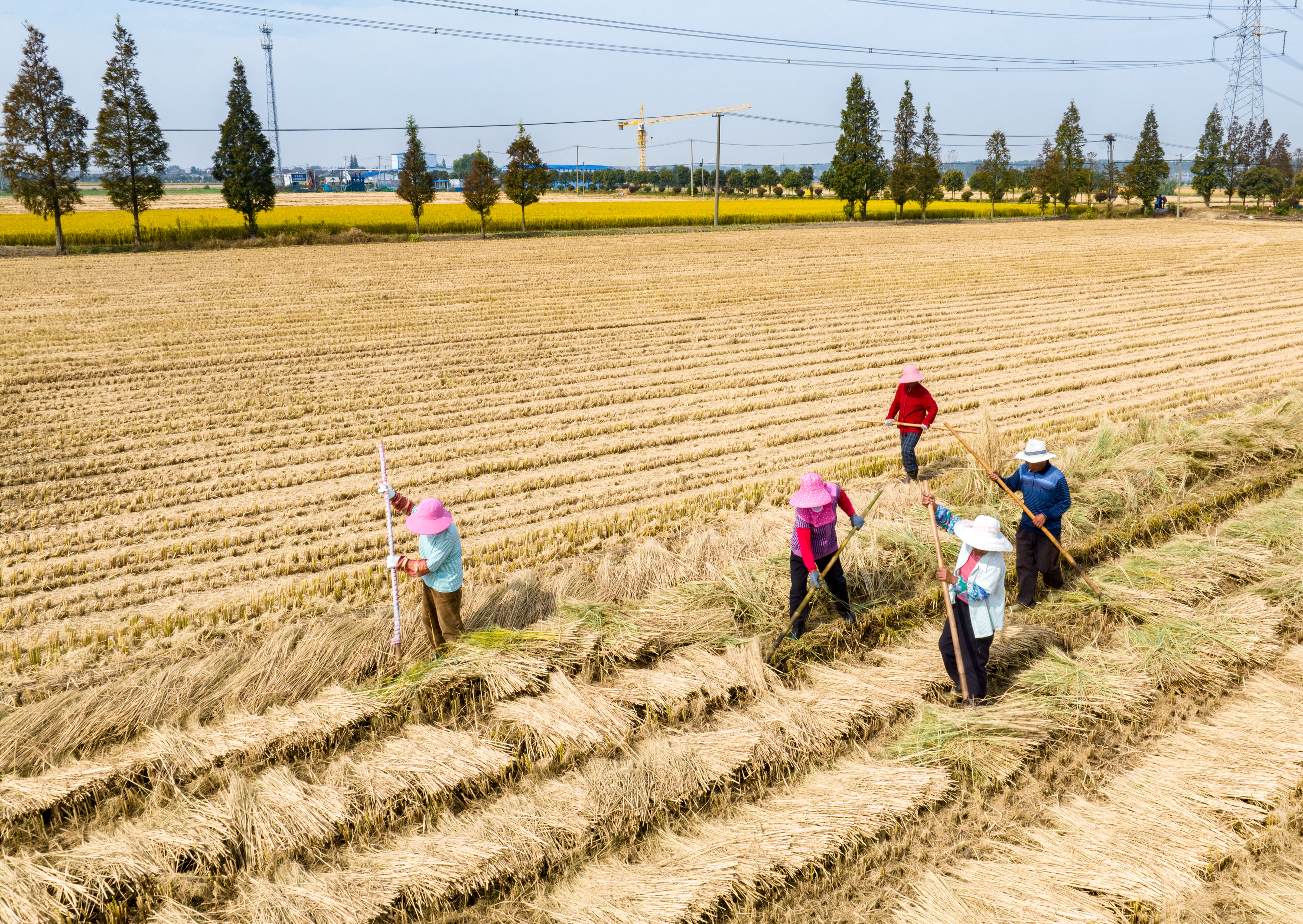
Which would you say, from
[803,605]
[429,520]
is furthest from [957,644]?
[429,520]

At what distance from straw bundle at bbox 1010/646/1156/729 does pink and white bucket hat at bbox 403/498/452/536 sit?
4.25m

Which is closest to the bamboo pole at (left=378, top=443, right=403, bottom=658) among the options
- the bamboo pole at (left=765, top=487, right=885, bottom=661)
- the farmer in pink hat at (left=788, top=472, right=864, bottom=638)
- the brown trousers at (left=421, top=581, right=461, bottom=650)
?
the brown trousers at (left=421, top=581, right=461, bottom=650)

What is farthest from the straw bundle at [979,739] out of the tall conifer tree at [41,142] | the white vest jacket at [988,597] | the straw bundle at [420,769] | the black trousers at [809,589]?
the tall conifer tree at [41,142]

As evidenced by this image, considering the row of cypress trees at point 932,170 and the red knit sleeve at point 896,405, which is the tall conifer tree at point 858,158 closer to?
the row of cypress trees at point 932,170

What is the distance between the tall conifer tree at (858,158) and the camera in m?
62.0

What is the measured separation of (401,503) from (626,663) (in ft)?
7.37

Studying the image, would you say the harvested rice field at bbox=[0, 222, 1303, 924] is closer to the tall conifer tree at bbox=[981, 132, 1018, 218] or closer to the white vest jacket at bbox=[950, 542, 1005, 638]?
the white vest jacket at bbox=[950, 542, 1005, 638]

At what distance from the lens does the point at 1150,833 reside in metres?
4.70

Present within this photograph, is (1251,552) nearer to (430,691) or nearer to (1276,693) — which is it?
(1276,693)

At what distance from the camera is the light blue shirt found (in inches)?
247

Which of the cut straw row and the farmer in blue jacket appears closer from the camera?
the cut straw row

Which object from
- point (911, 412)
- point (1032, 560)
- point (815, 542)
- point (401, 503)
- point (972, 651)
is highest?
point (911, 412)

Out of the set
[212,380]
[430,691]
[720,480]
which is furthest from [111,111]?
[430,691]

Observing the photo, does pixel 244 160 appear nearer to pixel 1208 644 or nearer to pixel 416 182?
pixel 416 182
